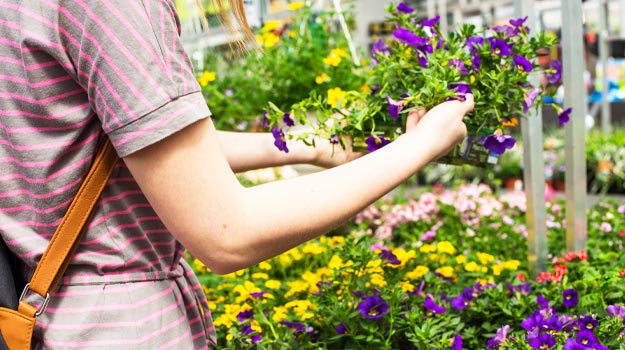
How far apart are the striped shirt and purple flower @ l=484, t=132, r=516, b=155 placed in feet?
2.10

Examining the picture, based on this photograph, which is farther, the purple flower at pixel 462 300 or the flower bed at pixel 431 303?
the purple flower at pixel 462 300

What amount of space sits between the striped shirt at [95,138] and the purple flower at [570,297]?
111cm

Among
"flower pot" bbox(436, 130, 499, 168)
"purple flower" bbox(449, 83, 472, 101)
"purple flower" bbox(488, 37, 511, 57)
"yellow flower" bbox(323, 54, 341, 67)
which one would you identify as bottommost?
"flower pot" bbox(436, 130, 499, 168)

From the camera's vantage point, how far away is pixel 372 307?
173 centimetres

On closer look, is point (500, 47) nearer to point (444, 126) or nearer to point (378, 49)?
point (378, 49)

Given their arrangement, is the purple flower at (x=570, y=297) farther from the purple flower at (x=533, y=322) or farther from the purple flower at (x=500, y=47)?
the purple flower at (x=500, y=47)

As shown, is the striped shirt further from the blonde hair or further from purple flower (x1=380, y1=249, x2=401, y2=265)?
purple flower (x1=380, y1=249, x2=401, y2=265)

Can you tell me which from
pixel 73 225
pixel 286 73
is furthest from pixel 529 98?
pixel 286 73

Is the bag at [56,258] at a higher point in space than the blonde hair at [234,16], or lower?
lower

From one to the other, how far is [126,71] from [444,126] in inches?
18.0

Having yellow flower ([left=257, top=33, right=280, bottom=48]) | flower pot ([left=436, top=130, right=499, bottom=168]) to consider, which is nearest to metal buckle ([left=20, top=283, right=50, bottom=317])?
flower pot ([left=436, top=130, right=499, bottom=168])

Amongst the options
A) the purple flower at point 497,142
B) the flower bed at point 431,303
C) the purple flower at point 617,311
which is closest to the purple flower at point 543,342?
the flower bed at point 431,303

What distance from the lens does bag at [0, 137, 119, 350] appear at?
871 mm

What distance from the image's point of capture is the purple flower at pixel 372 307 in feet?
5.62
